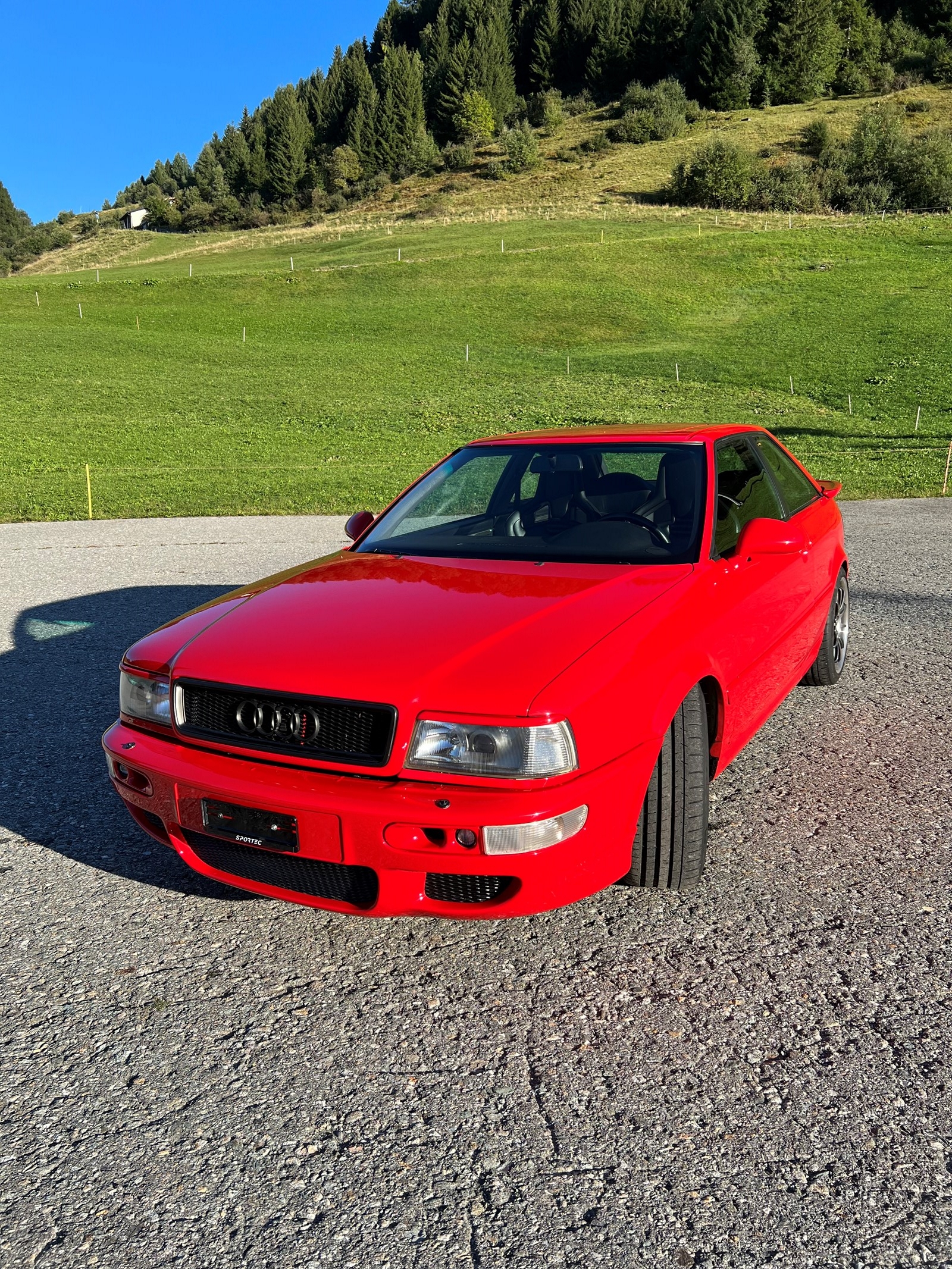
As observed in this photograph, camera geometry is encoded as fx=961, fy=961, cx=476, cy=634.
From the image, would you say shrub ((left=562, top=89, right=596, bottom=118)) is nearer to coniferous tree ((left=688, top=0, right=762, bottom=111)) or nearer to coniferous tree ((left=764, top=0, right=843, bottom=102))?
coniferous tree ((left=688, top=0, right=762, bottom=111))

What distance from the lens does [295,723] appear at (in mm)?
2676

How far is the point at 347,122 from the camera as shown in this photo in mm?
120438

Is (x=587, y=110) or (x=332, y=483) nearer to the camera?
(x=332, y=483)

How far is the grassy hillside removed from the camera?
19.7 metres

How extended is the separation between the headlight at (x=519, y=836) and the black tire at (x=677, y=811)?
0.51 meters

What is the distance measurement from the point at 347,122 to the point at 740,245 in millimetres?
86354

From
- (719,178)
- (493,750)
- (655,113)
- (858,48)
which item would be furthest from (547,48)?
(493,750)

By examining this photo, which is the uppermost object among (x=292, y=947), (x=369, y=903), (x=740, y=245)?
(x=740, y=245)

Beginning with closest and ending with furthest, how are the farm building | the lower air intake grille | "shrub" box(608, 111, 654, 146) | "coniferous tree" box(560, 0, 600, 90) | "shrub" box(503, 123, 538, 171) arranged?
1. the lower air intake grille
2. "shrub" box(503, 123, 538, 171)
3. "shrub" box(608, 111, 654, 146)
4. the farm building
5. "coniferous tree" box(560, 0, 600, 90)

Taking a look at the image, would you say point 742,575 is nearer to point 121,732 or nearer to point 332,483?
point 121,732

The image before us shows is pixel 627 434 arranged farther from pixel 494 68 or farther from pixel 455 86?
pixel 494 68

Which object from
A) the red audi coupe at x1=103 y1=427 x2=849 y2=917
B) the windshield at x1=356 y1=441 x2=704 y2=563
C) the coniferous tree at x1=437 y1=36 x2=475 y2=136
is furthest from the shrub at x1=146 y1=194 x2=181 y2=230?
the red audi coupe at x1=103 y1=427 x2=849 y2=917

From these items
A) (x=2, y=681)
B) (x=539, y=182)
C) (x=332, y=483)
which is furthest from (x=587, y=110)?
(x=2, y=681)

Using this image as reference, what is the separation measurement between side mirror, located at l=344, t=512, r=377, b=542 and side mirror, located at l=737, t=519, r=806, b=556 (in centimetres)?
168
